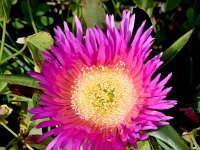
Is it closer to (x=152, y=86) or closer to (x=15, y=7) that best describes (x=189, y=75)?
(x=152, y=86)

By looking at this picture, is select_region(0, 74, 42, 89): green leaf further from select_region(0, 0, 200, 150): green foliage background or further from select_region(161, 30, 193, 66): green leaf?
select_region(161, 30, 193, 66): green leaf

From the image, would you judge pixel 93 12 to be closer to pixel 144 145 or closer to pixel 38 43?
pixel 38 43

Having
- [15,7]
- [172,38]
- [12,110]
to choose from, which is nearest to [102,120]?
[12,110]

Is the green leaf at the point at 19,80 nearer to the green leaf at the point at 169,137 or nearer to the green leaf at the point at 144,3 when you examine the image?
the green leaf at the point at 169,137

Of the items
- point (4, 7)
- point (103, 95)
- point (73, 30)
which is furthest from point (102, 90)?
point (4, 7)

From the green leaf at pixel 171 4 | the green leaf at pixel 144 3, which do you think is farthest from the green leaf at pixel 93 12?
the green leaf at pixel 171 4
